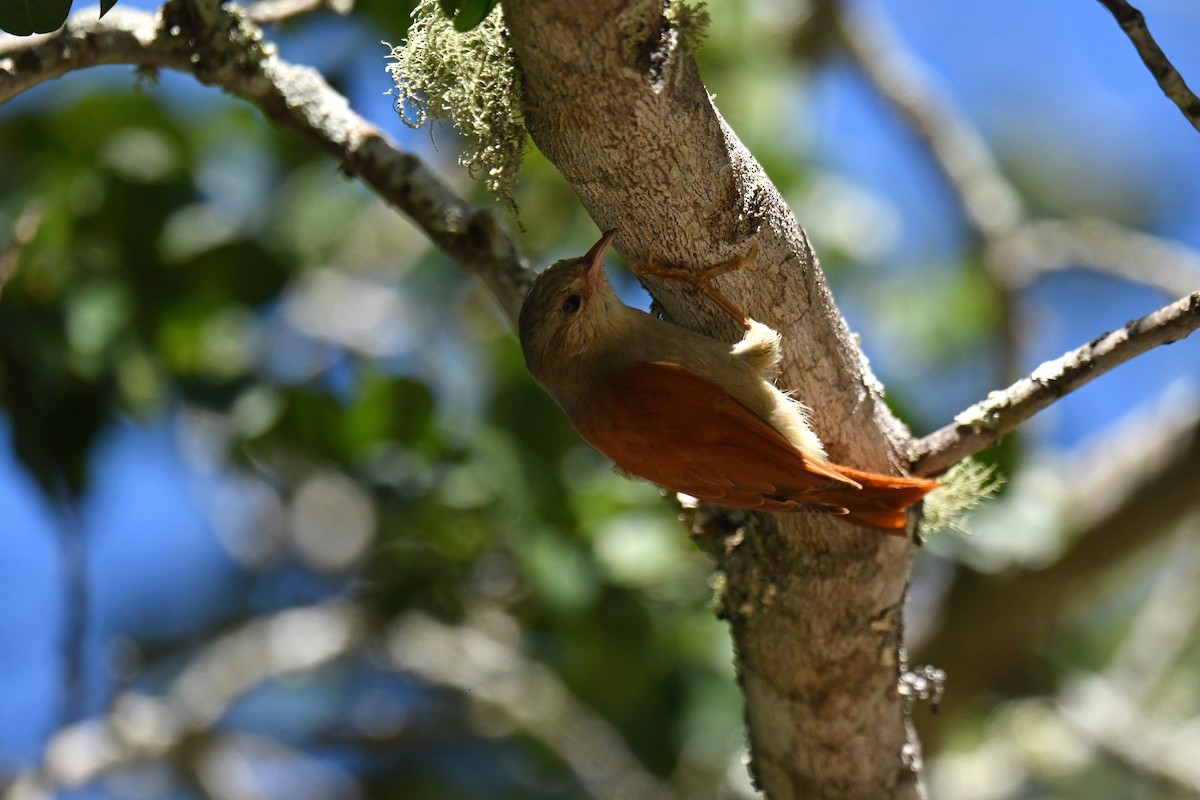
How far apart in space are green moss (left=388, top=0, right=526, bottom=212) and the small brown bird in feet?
0.95

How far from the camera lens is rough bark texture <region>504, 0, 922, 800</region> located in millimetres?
1975

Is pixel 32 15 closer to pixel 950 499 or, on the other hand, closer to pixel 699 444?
pixel 699 444

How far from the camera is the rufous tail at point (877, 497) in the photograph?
8.06ft

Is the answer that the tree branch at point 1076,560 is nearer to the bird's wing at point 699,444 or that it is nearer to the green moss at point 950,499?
the green moss at point 950,499

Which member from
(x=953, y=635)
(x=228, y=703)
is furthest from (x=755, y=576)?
(x=228, y=703)

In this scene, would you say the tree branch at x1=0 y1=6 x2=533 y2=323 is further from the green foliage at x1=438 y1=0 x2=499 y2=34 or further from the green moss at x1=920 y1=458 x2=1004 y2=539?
the green moss at x1=920 y1=458 x2=1004 y2=539

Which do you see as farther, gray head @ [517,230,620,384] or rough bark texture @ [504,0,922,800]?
gray head @ [517,230,620,384]

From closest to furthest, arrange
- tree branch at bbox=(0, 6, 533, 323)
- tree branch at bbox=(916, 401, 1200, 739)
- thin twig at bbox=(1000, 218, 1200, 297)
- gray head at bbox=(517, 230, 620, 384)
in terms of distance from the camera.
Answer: tree branch at bbox=(0, 6, 533, 323) → gray head at bbox=(517, 230, 620, 384) → tree branch at bbox=(916, 401, 1200, 739) → thin twig at bbox=(1000, 218, 1200, 297)

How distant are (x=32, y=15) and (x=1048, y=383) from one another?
81.1 inches

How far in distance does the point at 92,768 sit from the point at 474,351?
2.53m

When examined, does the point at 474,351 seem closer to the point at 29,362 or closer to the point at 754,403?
the point at 29,362

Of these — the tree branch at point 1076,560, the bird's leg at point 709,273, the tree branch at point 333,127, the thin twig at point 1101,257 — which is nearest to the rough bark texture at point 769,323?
the bird's leg at point 709,273

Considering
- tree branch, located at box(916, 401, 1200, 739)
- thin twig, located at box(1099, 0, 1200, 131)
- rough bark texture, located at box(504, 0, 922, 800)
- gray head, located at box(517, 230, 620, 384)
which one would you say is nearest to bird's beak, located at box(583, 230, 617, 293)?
gray head, located at box(517, 230, 620, 384)

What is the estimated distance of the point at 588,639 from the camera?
4.55 meters
